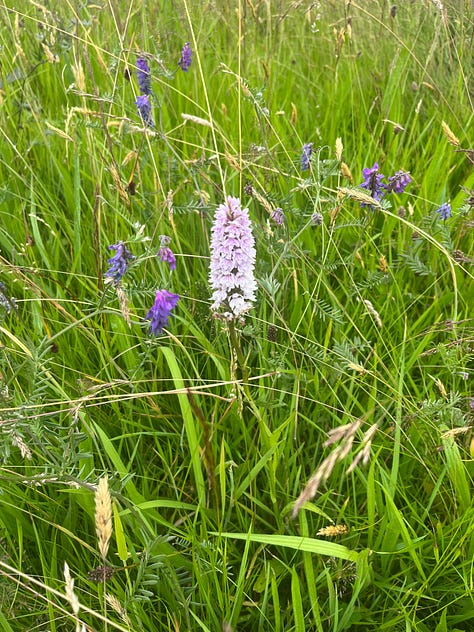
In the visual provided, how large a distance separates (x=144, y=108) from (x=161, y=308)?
864mm

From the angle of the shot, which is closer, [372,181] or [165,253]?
[165,253]

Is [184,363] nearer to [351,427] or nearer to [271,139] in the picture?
[351,427]

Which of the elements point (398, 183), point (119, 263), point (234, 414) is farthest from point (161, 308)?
point (398, 183)

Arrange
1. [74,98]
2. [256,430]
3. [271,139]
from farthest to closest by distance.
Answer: [74,98]
[271,139]
[256,430]

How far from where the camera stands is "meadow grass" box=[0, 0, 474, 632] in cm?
117

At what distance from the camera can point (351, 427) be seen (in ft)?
2.55

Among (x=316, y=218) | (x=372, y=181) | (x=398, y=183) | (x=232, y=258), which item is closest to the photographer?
(x=232, y=258)

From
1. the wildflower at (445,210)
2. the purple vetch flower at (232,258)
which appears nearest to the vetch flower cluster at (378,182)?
the wildflower at (445,210)

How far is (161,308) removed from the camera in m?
1.27

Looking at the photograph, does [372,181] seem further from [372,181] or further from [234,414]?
[234,414]

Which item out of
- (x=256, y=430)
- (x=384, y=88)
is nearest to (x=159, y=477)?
(x=256, y=430)

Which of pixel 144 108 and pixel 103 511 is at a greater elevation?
pixel 144 108

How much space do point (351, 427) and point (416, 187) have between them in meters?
1.67

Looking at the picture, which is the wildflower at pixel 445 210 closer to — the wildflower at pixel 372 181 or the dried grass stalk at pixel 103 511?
the wildflower at pixel 372 181
